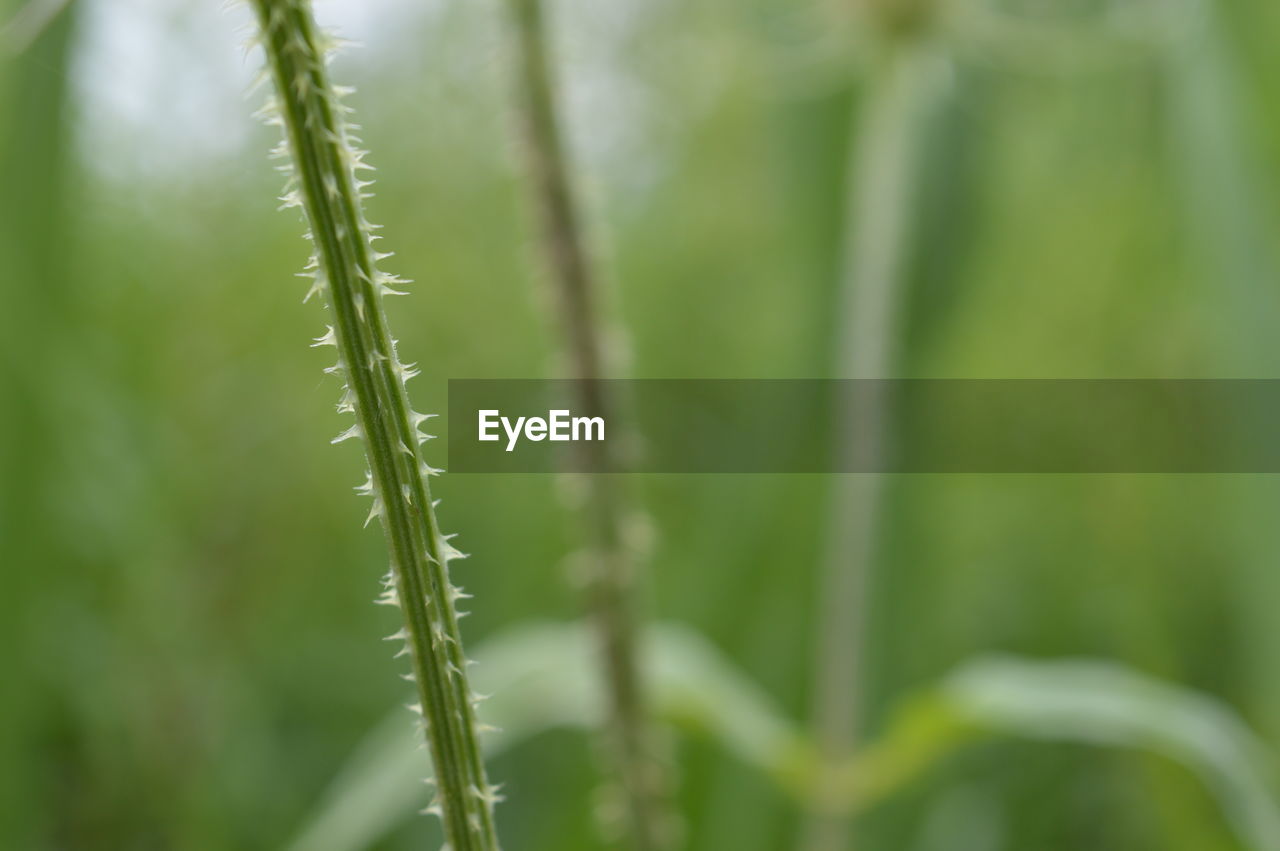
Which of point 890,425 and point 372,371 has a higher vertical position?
point 890,425

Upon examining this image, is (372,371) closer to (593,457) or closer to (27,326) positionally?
(593,457)

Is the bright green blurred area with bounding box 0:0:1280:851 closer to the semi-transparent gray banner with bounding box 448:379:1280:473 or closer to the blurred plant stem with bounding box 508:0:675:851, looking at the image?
the semi-transparent gray banner with bounding box 448:379:1280:473

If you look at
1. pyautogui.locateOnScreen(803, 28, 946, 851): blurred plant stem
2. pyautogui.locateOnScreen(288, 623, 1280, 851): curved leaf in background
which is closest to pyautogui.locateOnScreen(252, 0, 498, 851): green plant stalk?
pyautogui.locateOnScreen(288, 623, 1280, 851): curved leaf in background

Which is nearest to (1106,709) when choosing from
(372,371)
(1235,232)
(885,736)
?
(885,736)

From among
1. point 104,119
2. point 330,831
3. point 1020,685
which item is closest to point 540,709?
point 330,831

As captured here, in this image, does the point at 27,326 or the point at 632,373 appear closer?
the point at 27,326

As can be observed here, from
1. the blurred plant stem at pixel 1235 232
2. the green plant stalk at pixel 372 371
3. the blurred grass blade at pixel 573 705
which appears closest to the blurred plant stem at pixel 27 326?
the blurred grass blade at pixel 573 705

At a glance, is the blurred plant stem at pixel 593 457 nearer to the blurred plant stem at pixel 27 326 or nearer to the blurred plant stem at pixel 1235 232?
the blurred plant stem at pixel 27 326
